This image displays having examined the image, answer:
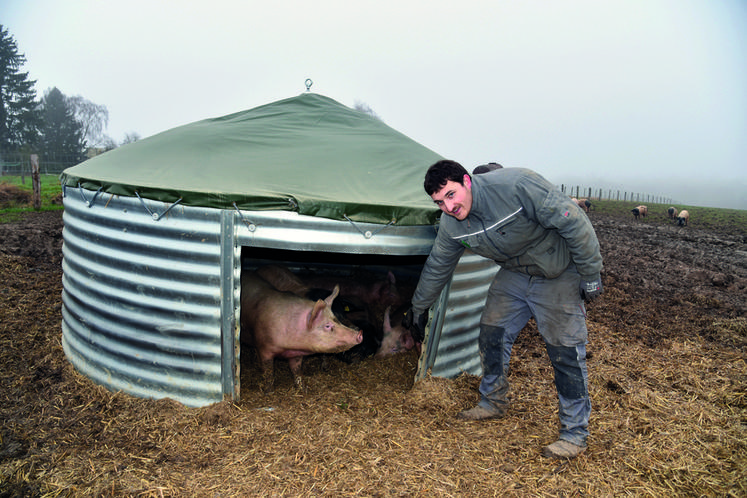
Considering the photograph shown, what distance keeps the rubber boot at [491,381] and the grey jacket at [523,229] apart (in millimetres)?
712

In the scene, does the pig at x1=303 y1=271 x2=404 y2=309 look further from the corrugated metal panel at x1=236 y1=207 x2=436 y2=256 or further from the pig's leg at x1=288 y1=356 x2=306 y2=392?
the corrugated metal panel at x1=236 y1=207 x2=436 y2=256

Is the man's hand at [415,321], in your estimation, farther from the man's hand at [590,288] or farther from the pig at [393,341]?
the man's hand at [590,288]

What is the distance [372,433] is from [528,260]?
78.6 inches

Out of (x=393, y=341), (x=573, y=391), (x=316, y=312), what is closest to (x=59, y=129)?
(x=393, y=341)

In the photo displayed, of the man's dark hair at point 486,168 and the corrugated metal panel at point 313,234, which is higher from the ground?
the man's dark hair at point 486,168

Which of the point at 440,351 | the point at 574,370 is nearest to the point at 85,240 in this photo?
the point at 440,351

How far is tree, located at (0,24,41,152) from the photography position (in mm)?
50781

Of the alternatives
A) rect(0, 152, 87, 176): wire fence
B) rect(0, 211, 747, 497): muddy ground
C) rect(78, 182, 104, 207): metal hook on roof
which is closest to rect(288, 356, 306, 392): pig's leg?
rect(0, 211, 747, 497): muddy ground

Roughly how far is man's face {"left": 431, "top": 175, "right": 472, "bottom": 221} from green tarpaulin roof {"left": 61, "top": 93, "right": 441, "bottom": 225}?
2.14 ft

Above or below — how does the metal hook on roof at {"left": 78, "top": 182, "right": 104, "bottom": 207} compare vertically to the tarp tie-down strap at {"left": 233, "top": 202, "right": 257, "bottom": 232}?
above

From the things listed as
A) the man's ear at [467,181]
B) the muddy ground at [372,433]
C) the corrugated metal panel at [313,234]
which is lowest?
the muddy ground at [372,433]

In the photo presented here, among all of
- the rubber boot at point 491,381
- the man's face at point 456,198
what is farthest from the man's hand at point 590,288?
the man's face at point 456,198

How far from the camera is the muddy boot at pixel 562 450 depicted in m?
4.11

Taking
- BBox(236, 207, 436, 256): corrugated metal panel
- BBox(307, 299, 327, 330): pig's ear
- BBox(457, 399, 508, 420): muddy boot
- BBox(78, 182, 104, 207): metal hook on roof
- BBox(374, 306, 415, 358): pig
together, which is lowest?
BBox(457, 399, 508, 420): muddy boot
